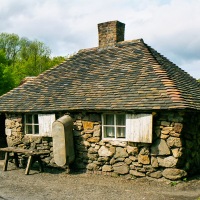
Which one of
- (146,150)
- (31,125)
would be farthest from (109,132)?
(31,125)

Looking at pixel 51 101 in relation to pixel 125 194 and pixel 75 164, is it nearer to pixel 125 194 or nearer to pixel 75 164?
pixel 75 164

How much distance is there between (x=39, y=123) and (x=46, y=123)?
39 centimetres

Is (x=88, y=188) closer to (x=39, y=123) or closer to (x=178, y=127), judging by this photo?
(x=178, y=127)

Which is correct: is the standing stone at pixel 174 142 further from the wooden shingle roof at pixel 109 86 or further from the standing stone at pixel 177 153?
the wooden shingle roof at pixel 109 86

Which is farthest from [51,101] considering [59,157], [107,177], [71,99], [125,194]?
[125,194]

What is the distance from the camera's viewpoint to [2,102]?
12781 mm

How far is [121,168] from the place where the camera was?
953 centimetres

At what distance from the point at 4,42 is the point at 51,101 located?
110ft

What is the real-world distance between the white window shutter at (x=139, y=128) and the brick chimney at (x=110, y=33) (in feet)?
18.9

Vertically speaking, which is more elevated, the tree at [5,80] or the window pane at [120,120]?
the tree at [5,80]

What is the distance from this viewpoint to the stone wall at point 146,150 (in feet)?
28.4

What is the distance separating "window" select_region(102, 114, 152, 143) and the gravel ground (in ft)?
4.59

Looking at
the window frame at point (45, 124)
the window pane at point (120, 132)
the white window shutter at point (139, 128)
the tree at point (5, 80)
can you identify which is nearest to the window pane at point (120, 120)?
the window pane at point (120, 132)

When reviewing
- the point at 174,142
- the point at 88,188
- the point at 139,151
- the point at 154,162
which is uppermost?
the point at 174,142
